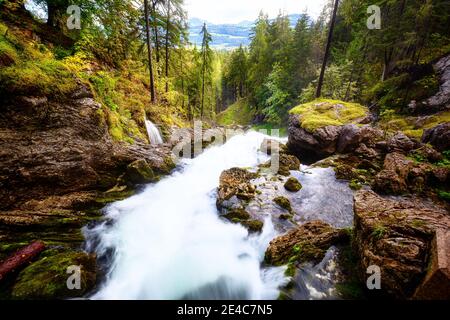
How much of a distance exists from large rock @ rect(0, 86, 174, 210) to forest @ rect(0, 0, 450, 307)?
4 cm

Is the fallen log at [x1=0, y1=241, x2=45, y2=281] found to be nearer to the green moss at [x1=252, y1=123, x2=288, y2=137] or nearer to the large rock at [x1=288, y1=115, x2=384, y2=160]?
the large rock at [x1=288, y1=115, x2=384, y2=160]

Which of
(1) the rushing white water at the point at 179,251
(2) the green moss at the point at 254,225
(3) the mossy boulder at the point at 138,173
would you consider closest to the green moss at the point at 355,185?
(1) the rushing white water at the point at 179,251

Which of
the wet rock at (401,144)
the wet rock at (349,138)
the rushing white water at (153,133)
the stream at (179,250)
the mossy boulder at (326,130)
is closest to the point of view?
the stream at (179,250)

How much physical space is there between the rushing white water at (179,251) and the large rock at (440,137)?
383 inches

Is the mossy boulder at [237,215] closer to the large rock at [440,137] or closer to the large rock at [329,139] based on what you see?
the large rock at [329,139]

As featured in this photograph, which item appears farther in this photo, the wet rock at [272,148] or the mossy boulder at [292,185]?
the wet rock at [272,148]

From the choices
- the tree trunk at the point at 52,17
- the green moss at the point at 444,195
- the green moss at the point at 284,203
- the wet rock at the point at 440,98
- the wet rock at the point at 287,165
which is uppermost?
the tree trunk at the point at 52,17

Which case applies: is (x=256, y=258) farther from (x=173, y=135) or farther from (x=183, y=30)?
(x=183, y=30)

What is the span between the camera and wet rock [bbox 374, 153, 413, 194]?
28.2 ft

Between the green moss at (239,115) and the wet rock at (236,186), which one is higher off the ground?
the wet rock at (236,186)

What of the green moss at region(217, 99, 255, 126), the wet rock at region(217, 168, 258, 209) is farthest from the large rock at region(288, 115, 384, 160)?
the green moss at region(217, 99, 255, 126)

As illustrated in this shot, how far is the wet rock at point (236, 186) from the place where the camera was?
9.05 m

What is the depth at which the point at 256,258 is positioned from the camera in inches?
254
